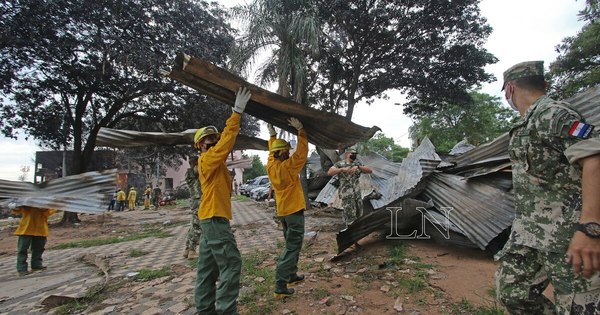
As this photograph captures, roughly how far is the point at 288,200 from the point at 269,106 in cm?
111

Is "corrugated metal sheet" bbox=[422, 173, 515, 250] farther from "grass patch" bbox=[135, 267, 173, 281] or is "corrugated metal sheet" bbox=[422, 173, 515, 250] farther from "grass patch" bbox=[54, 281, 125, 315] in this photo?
"grass patch" bbox=[54, 281, 125, 315]

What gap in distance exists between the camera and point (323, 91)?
1269 centimetres

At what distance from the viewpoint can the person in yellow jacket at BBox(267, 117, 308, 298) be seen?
10.4 ft

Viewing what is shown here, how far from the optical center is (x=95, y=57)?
8.98 m

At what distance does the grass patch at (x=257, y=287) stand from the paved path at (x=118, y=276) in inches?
23.4

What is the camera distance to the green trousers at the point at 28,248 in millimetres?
4957

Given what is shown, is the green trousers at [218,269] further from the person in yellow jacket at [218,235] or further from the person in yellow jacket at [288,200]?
the person in yellow jacket at [288,200]

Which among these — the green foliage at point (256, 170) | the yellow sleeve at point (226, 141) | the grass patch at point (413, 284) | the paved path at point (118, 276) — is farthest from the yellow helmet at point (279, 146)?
the green foliage at point (256, 170)

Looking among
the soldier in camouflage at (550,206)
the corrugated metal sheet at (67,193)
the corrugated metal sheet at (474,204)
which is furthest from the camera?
the corrugated metal sheet at (474,204)

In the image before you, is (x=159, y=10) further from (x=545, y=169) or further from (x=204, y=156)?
(x=545, y=169)

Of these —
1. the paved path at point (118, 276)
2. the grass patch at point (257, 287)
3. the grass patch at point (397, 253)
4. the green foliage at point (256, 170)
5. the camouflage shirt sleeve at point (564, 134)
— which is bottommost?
the paved path at point (118, 276)

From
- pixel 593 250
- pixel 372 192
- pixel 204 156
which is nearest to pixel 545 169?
pixel 593 250

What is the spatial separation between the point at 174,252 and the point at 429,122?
22.4m

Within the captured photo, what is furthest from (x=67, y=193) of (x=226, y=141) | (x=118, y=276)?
(x=226, y=141)
